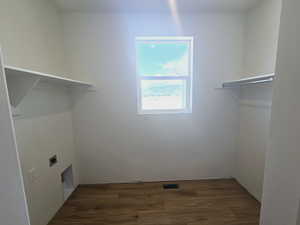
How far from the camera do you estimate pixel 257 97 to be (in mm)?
1870

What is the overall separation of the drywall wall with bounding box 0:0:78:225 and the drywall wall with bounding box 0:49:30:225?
86 centimetres

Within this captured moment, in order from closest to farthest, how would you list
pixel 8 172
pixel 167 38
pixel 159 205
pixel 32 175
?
1. pixel 8 172
2. pixel 32 175
3. pixel 159 205
4. pixel 167 38

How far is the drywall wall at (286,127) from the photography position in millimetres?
634

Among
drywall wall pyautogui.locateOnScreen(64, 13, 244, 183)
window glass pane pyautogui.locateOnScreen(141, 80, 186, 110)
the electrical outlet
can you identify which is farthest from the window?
the electrical outlet

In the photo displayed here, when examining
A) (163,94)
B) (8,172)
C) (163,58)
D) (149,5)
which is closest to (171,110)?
(163,94)

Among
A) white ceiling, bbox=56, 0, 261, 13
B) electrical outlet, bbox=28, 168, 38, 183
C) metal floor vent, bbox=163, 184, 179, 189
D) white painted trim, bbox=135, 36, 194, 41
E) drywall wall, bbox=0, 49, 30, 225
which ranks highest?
white ceiling, bbox=56, 0, 261, 13

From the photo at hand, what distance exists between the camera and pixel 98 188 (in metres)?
2.18

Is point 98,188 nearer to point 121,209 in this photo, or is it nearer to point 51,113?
point 121,209

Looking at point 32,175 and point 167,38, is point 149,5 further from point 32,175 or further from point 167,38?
point 32,175

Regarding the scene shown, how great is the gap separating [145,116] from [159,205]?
116 centimetres

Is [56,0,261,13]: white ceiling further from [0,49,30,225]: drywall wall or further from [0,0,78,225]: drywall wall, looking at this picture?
[0,49,30,225]: drywall wall

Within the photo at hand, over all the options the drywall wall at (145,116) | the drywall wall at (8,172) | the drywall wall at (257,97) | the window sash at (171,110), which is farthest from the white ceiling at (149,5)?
the drywall wall at (8,172)

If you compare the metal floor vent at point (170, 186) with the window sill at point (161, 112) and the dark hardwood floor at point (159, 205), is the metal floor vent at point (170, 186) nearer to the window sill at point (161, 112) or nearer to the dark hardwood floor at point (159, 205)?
the dark hardwood floor at point (159, 205)

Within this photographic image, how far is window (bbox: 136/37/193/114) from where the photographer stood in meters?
2.16
